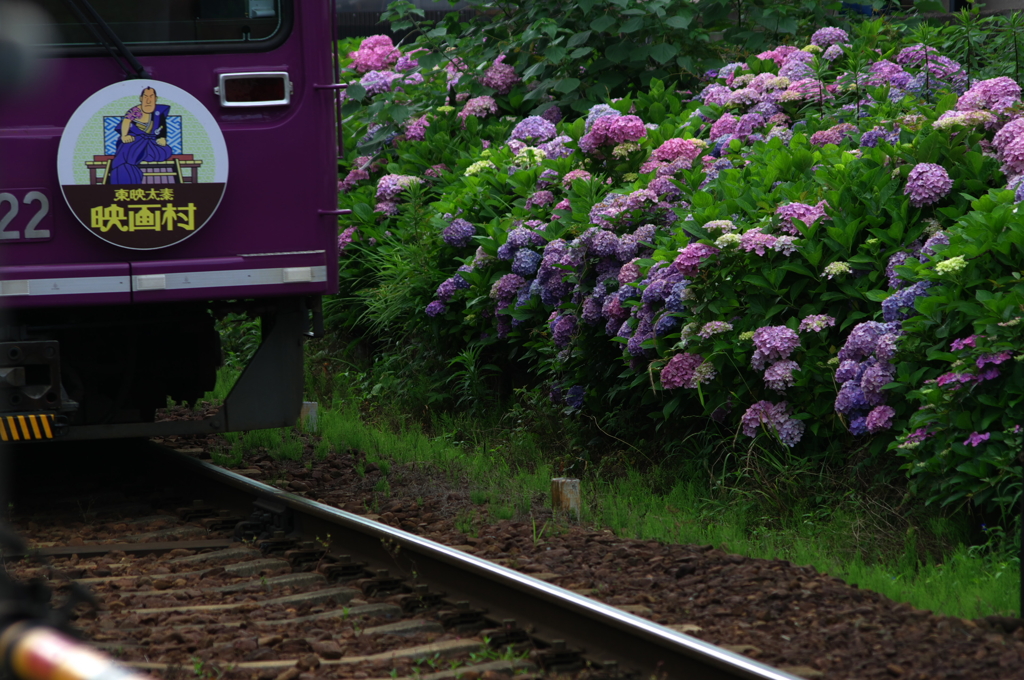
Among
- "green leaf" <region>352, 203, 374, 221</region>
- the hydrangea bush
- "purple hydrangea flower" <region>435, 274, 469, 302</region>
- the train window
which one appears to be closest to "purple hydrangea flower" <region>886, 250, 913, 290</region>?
the hydrangea bush

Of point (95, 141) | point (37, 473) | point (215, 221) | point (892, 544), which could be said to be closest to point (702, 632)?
point (892, 544)

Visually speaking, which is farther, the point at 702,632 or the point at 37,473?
the point at 37,473

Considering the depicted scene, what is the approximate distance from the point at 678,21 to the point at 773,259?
12.9ft

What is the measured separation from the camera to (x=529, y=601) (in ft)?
12.9

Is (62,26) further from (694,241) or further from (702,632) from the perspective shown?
(702,632)

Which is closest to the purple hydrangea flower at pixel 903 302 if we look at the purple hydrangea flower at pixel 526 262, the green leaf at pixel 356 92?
the purple hydrangea flower at pixel 526 262

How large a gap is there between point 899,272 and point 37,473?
478 centimetres

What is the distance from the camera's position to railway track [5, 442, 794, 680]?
3533mm

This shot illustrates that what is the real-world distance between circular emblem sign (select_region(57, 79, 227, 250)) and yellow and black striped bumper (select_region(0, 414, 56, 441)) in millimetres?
847

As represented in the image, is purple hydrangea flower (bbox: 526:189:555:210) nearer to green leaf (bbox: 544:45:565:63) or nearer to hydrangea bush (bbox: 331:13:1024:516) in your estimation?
hydrangea bush (bbox: 331:13:1024:516)

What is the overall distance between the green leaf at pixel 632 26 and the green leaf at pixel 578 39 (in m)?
0.28

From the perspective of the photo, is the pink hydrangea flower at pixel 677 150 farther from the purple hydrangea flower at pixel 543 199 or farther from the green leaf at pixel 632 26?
the green leaf at pixel 632 26

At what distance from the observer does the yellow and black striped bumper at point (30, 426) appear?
5.13m

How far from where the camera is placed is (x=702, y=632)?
12.0 ft
